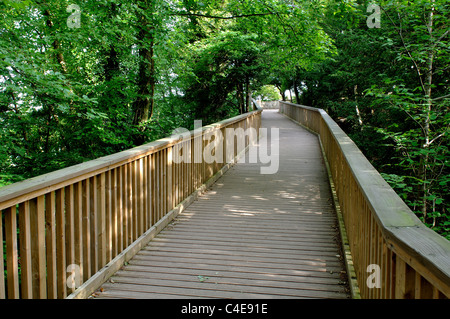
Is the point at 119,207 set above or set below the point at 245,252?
above

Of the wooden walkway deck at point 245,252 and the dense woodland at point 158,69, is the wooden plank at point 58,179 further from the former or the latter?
the dense woodland at point 158,69

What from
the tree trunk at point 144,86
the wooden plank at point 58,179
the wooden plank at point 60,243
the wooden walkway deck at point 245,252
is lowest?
the wooden walkway deck at point 245,252

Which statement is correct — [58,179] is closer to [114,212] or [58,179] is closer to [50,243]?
[50,243]

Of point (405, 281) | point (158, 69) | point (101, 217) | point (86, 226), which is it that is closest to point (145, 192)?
point (101, 217)

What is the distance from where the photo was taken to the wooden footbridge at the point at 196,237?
2.12 meters

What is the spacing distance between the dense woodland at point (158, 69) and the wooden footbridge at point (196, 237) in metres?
2.46

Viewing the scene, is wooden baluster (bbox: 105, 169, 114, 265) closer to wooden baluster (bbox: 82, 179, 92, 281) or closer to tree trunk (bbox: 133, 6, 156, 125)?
wooden baluster (bbox: 82, 179, 92, 281)

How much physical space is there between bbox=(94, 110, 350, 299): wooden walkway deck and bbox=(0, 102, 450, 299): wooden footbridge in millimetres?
17

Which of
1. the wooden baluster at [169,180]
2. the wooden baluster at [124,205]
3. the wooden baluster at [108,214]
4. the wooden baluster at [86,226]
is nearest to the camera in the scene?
Result: the wooden baluster at [86,226]

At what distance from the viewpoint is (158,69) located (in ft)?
38.0

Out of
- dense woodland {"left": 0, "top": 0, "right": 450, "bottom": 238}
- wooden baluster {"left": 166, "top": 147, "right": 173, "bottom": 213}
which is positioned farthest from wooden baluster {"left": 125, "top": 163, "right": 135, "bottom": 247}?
dense woodland {"left": 0, "top": 0, "right": 450, "bottom": 238}

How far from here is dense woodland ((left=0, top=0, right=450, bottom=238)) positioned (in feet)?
24.0

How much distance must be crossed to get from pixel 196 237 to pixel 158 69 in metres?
8.06

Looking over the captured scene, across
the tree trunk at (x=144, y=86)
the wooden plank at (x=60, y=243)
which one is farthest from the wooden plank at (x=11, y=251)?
the tree trunk at (x=144, y=86)
